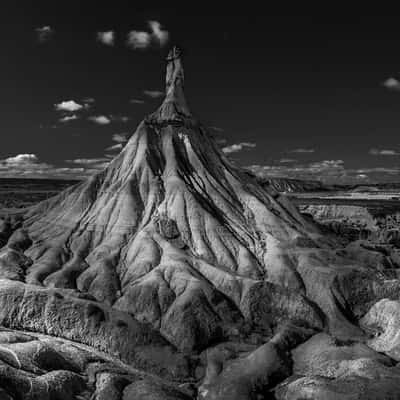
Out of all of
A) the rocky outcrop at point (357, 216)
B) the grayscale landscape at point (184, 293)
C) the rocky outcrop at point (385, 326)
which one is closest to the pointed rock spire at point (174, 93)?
the grayscale landscape at point (184, 293)

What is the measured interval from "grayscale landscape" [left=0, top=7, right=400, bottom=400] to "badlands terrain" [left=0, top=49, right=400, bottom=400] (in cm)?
17

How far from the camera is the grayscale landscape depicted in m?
34.0

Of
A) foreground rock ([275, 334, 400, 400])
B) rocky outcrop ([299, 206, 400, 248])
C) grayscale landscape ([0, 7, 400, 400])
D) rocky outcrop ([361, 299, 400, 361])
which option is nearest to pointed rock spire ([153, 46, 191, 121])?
grayscale landscape ([0, 7, 400, 400])

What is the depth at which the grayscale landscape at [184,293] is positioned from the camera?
34.0 meters

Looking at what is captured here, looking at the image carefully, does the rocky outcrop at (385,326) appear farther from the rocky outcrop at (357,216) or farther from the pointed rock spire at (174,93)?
the rocky outcrop at (357,216)

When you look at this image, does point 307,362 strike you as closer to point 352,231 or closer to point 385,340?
point 385,340

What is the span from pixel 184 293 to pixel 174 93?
5104 centimetres

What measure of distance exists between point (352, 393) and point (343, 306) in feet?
70.0

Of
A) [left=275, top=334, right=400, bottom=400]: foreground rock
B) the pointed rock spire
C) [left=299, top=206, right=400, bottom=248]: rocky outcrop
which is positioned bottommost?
[left=275, top=334, right=400, bottom=400]: foreground rock

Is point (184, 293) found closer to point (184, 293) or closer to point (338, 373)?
point (184, 293)

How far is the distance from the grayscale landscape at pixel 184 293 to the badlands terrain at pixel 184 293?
0.56 feet

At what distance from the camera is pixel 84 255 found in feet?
191

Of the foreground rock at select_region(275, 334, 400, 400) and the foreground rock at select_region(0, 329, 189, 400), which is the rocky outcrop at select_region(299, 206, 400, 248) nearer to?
the foreground rock at select_region(275, 334, 400, 400)

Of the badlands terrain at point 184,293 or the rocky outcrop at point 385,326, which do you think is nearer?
the badlands terrain at point 184,293
